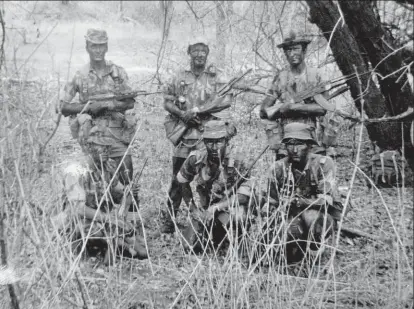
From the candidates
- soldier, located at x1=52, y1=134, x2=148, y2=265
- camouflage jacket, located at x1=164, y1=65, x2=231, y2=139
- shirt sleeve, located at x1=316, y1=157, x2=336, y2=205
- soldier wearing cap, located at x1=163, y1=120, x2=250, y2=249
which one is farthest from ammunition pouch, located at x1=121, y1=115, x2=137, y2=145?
shirt sleeve, located at x1=316, y1=157, x2=336, y2=205

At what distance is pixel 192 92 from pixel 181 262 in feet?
6.45

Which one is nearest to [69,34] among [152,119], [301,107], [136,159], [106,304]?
[152,119]

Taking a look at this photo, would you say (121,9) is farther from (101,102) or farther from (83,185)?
(83,185)

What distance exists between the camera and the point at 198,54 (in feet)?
18.9

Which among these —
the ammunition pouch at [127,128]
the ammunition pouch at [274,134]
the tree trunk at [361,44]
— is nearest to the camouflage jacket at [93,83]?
the ammunition pouch at [127,128]

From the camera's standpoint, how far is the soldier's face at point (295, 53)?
5.23 metres

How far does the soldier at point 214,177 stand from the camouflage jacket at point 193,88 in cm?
61

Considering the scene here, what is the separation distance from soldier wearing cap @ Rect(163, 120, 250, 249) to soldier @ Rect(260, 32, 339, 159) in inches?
23.0

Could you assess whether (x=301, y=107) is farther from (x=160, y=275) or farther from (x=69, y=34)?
(x=69, y=34)

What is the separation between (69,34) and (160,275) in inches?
748

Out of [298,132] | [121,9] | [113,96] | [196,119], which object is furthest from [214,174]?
[121,9]

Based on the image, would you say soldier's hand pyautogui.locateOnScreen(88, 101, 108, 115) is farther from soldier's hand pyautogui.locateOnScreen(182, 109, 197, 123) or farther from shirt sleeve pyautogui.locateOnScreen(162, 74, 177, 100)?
soldier's hand pyautogui.locateOnScreen(182, 109, 197, 123)

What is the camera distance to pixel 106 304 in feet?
10.7

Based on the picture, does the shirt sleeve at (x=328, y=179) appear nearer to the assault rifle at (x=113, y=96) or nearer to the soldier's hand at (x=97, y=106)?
the assault rifle at (x=113, y=96)
